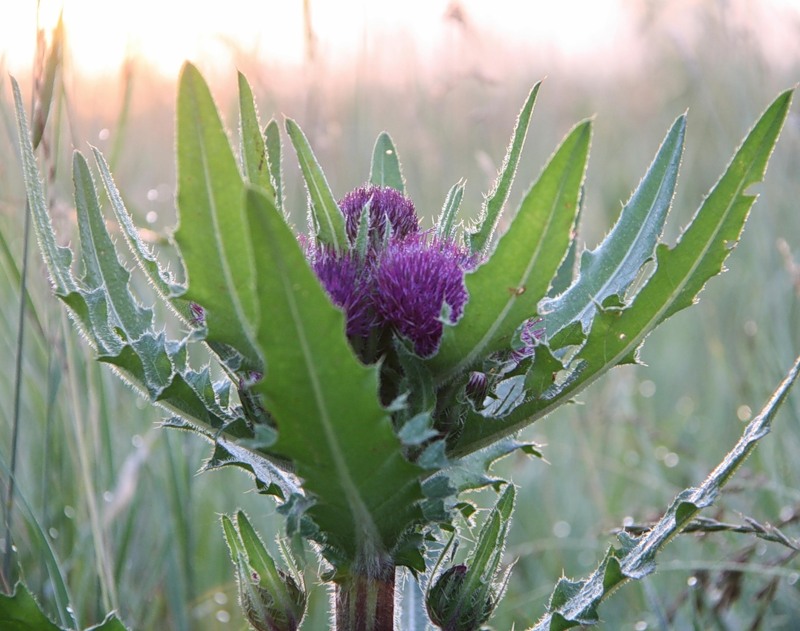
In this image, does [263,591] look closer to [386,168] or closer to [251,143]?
[251,143]

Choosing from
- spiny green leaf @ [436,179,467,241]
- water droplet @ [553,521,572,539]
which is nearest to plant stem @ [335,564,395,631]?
spiny green leaf @ [436,179,467,241]

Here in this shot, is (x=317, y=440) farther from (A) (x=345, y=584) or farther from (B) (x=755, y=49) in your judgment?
(B) (x=755, y=49)

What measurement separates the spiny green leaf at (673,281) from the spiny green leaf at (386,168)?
25.6 inches

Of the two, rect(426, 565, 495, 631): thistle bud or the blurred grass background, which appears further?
the blurred grass background

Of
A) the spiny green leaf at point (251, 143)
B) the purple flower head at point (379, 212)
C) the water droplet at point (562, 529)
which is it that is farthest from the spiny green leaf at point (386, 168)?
the water droplet at point (562, 529)

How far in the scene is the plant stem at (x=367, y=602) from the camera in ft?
4.76

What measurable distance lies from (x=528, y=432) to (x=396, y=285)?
2.77 m

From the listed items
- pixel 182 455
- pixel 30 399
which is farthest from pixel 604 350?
pixel 30 399

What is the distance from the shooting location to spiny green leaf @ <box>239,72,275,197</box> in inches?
56.1

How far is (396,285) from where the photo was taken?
1323mm

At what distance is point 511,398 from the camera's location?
1594 mm

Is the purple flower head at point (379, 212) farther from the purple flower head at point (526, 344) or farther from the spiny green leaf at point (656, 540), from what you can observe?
the spiny green leaf at point (656, 540)

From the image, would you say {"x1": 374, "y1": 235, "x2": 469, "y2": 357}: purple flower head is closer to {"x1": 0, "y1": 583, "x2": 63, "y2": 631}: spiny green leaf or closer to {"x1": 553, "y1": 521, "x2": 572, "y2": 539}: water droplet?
{"x1": 0, "y1": 583, "x2": 63, "y2": 631}: spiny green leaf

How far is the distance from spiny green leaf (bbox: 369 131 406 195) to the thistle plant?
0.23m
